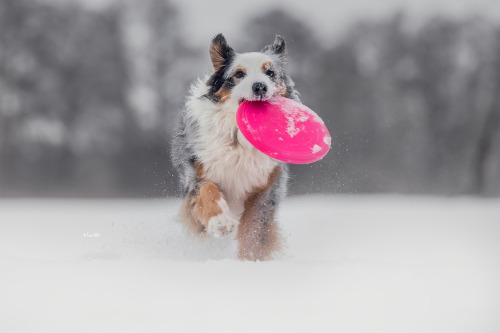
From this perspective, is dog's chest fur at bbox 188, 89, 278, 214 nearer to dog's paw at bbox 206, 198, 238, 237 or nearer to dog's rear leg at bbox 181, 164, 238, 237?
dog's rear leg at bbox 181, 164, 238, 237

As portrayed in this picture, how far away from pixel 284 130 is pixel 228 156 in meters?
0.62

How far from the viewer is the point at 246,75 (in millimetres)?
5898

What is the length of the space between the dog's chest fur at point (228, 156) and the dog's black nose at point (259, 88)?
0.37 metres

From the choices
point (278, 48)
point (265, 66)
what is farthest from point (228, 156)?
point (278, 48)

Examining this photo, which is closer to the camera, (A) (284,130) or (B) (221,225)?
(B) (221,225)

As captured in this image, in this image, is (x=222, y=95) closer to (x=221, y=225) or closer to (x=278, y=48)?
(x=278, y=48)

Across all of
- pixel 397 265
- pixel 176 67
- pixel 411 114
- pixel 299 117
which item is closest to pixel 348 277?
pixel 397 265

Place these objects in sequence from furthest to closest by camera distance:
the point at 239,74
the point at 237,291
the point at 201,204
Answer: the point at 239,74 < the point at 201,204 < the point at 237,291

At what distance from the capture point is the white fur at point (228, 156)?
6.14 m

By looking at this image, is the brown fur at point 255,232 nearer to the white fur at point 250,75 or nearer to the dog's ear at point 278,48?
the white fur at point 250,75

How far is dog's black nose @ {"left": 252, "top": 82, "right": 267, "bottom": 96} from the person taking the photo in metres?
5.73

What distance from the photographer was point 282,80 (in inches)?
247

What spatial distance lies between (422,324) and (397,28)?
20.8 m

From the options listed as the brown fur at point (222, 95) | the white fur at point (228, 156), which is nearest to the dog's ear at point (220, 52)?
the brown fur at point (222, 95)
